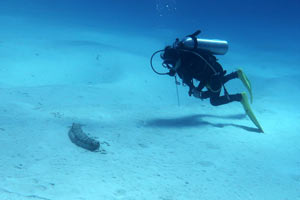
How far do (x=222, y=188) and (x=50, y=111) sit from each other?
3.67 metres

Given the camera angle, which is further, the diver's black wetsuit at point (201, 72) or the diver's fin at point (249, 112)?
the diver's fin at point (249, 112)

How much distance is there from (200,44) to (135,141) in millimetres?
2316

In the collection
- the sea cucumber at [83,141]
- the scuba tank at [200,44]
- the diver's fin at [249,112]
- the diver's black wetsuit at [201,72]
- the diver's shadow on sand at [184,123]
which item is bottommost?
the sea cucumber at [83,141]

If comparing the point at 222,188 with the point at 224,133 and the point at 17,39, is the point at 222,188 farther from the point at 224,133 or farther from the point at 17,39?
the point at 17,39

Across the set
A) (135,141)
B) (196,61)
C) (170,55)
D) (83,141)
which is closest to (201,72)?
(196,61)

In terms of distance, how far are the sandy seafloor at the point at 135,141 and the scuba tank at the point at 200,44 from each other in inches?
65.4

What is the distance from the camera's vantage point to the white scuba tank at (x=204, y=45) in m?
5.21

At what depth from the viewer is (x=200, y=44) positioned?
5340mm

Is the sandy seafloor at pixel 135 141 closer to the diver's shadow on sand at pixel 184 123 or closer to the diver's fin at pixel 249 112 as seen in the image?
the diver's shadow on sand at pixel 184 123

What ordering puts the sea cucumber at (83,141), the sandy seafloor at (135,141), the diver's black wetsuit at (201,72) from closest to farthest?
the sandy seafloor at (135,141), the sea cucumber at (83,141), the diver's black wetsuit at (201,72)

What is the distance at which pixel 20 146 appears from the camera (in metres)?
3.75

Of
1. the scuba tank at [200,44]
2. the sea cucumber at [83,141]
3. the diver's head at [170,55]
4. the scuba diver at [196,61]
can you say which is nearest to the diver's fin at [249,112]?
the scuba diver at [196,61]

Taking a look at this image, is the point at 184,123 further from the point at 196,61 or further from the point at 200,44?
the point at 200,44

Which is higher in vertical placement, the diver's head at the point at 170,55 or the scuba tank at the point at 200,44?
the scuba tank at the point at 200,44
